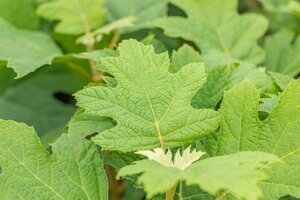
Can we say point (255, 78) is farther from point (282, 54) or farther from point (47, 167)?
point (47, 167)

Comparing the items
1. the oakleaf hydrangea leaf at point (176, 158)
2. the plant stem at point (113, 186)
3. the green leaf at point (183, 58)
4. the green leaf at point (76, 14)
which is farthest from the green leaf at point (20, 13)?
the oakleaf hydrangea leaf at point (176, 158)

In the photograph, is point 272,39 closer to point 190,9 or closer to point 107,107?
point 190,9

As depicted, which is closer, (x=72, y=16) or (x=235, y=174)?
(x=235, y=174)

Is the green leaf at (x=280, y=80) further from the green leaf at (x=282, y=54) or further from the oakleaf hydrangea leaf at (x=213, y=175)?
the oakleaf hydrangea leaf at (x=213, y=175)

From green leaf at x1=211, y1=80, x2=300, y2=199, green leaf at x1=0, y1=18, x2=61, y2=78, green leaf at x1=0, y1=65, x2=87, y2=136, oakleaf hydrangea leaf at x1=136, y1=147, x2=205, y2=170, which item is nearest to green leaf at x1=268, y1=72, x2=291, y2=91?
green leaf at x1=211, y1=80, x2=300, y2=199

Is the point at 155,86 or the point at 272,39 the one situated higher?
the point at 155,86

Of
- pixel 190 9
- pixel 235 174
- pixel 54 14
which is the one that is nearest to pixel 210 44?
pixel 190 9

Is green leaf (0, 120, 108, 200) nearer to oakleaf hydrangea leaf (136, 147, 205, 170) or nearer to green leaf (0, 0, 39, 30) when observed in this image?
oakleaf hydrangea leaf (136, 147, 205, 170)
